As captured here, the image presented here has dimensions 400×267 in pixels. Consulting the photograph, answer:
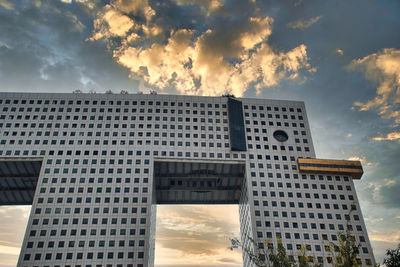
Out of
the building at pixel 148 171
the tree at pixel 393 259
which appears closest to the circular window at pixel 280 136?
the building at pixel 148 171

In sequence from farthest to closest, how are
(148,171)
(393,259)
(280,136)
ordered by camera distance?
(280,136)
(148,171)
(393,259)

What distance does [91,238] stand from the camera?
4891 centimetres

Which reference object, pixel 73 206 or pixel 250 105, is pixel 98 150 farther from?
pixel 250 105

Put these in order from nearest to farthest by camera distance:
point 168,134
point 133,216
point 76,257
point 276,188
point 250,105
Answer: point 76,257 → point 133,216 → point 276,188 → point 168,134 → point 250,105

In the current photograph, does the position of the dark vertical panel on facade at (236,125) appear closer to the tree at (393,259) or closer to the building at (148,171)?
the building at (148,171)

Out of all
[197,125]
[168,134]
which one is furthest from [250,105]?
[168,134]

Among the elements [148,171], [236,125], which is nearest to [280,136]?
[236,125]

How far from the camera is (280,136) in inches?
2429

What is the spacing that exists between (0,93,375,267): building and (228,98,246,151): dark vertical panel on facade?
223 millimetres

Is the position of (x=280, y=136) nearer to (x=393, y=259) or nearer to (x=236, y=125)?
(x=236, y=125)

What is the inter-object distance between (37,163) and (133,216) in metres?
21.9

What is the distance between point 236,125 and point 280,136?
9292mm

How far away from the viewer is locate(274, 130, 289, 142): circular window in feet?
201

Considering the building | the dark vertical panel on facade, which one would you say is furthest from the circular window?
the dark vertical panel on facade
